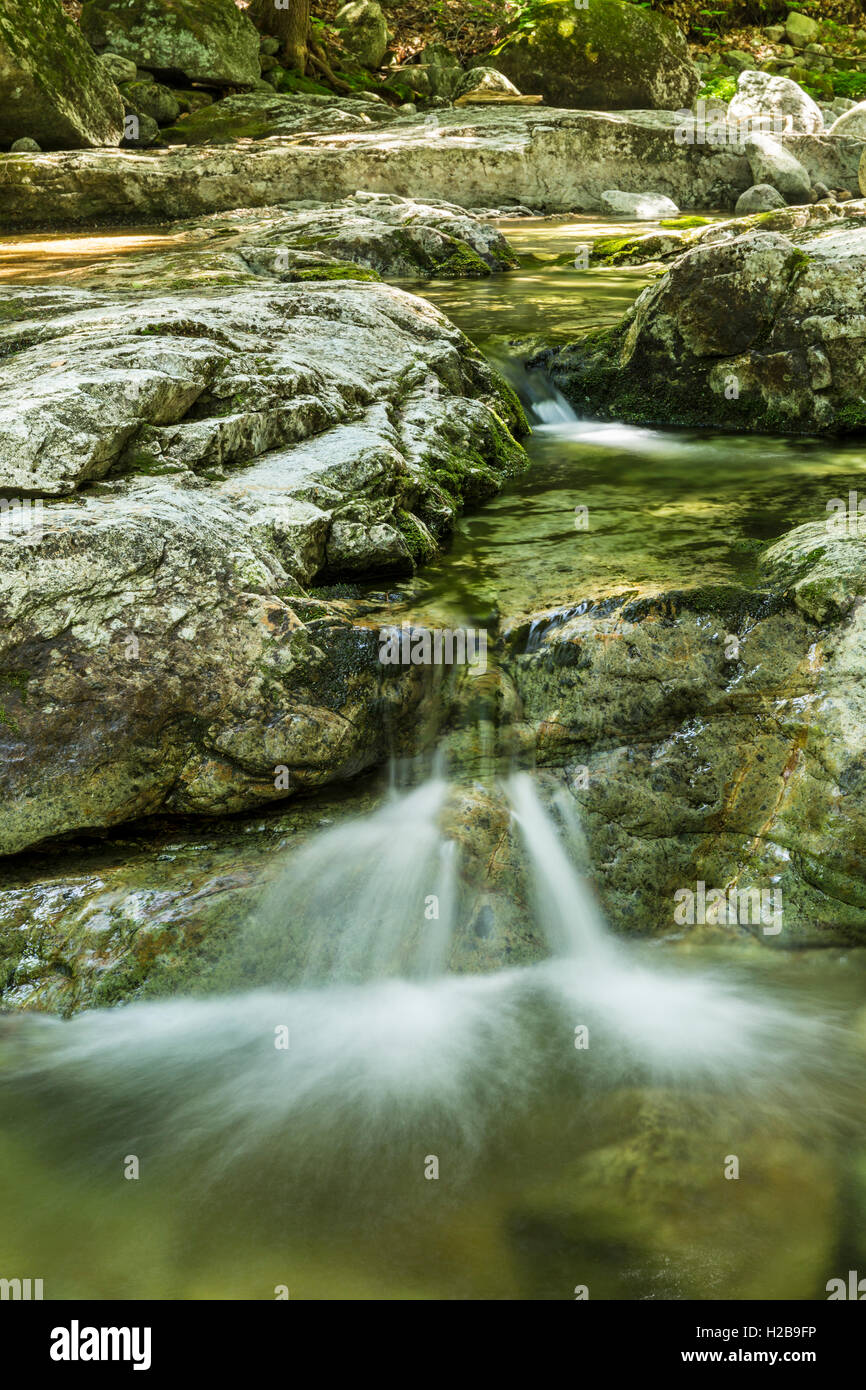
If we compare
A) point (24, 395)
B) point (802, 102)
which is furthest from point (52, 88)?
point (802, 102)

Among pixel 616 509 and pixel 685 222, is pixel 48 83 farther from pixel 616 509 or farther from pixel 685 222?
pixel 616 509

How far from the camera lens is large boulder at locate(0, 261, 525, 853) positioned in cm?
377

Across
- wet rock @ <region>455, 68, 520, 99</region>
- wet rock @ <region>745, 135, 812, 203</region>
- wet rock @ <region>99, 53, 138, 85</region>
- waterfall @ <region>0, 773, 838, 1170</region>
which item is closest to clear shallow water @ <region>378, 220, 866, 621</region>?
waterfall @ <region>0, 773, 838, 1170</region>

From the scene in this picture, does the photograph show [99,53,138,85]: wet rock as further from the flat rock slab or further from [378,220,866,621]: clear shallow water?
[378,220,866,621]: clear shallow water

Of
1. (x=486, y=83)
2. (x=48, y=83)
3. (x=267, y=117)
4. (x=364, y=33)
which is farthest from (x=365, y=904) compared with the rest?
(x=364, y=33)

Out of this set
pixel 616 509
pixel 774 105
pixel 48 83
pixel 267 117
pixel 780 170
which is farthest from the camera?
pixel 774 105

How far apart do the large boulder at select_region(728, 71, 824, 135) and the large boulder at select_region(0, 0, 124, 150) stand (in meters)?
10.9

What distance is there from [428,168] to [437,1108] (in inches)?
588

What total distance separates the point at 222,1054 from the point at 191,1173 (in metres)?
0.46

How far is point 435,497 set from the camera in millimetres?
5688

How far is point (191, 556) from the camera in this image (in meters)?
4.07

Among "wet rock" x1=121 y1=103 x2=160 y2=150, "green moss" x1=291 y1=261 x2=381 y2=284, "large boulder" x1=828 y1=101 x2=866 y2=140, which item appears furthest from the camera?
"large boulder" x1=828 y1=101 x2=866 y2=140

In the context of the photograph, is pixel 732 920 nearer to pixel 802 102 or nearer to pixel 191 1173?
→ pixel 191 1173

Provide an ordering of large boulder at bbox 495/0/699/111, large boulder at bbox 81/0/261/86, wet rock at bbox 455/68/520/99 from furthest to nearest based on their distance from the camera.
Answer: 1. wet rock at bbox 455/68/520/99
2. large boulder at bbox 495/0/699/111
3. large boulder at bbox 81/0/261/86
